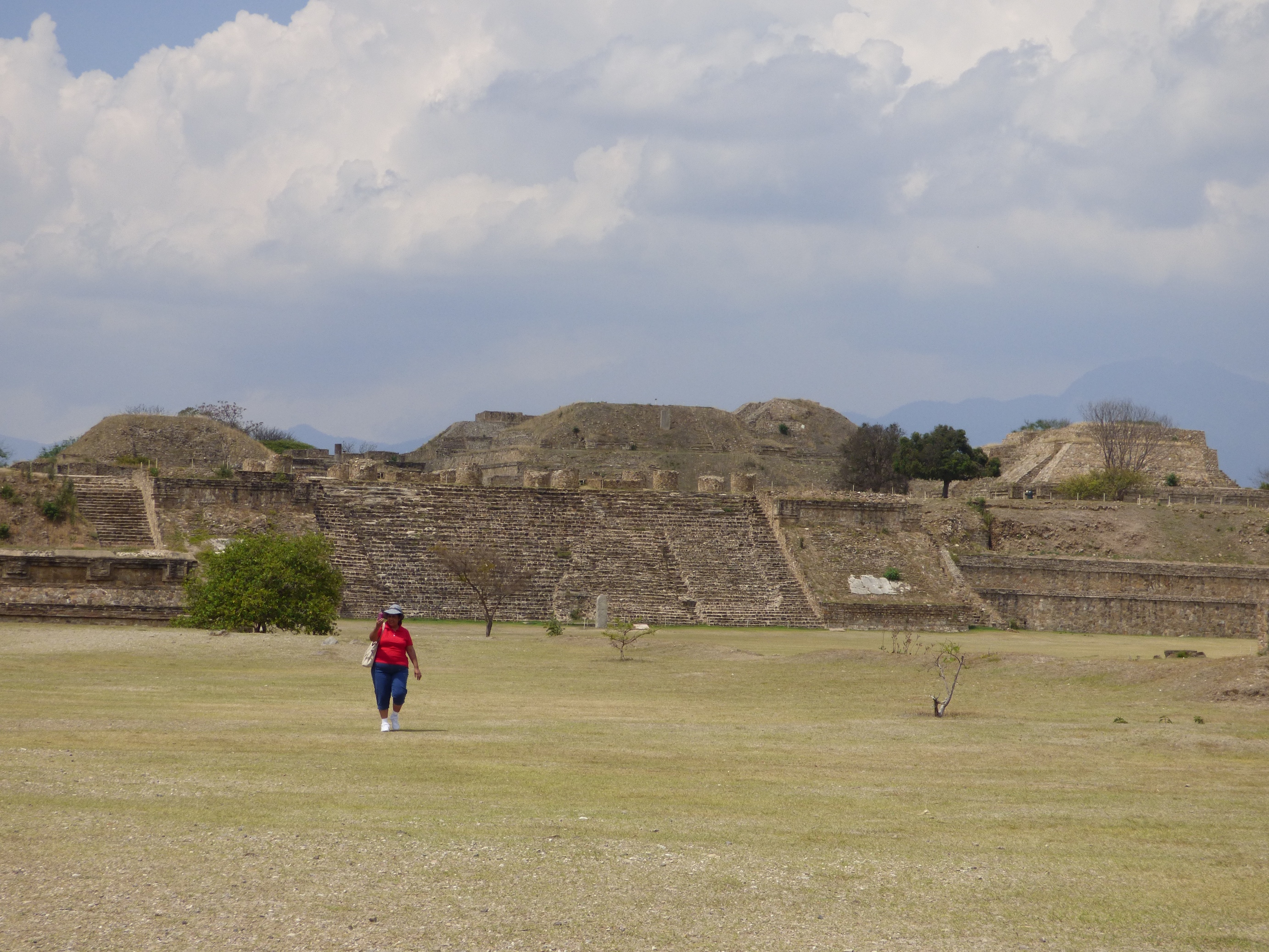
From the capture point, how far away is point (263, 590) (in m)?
21.6

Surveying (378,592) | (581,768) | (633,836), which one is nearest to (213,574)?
(378,592)

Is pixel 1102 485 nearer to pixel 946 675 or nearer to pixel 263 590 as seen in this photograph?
pixel 946 675

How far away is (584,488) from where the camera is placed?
37.0 m

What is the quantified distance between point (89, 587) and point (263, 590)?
3.17m

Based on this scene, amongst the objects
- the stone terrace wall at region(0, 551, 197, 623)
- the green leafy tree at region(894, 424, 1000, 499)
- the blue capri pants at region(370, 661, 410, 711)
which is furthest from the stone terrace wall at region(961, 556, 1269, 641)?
the blue capri pants at region(370, 661, 410, 711)

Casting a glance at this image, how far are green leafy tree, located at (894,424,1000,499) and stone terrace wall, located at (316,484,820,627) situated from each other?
22447mm

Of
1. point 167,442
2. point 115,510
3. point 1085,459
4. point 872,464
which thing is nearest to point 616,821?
point 115,510

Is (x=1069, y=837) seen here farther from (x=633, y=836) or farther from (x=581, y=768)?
(x=581, y=768)

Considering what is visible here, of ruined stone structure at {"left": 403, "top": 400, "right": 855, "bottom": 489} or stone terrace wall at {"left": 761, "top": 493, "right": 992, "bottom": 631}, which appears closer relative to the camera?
stone terrace wall at {"left": 761, "top": 493, "right": 992, "bottom": 631}

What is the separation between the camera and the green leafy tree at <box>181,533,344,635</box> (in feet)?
70.5

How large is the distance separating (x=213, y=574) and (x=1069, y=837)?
1690cm

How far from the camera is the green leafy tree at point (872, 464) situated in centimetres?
5956

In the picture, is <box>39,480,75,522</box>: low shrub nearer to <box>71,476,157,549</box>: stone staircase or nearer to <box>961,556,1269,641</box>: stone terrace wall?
<box>71,476,157,549</box>: stone staircase

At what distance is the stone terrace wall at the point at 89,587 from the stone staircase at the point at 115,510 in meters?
6.15
